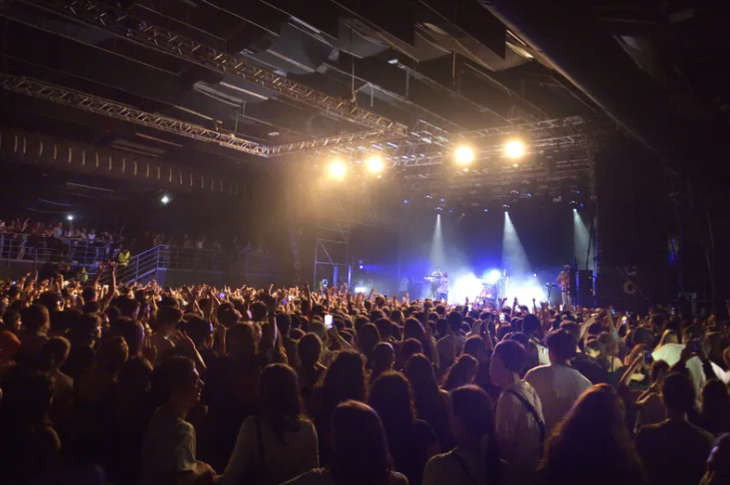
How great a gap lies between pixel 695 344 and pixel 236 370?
404cm

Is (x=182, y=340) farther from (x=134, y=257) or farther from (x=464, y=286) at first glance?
(x=464, y=286)

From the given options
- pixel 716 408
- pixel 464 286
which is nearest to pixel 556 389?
pixel 716 408

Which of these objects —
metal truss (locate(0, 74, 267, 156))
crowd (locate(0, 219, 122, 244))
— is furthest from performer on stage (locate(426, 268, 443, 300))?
crowd (locate(0, 219, 122, 244))

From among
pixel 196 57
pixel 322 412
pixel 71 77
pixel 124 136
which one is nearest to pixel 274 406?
pixel 322 412

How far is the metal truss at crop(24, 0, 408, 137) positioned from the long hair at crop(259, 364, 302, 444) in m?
7.61

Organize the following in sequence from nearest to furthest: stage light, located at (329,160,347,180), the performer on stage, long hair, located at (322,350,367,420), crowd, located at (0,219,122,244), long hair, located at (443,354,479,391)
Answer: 1. long hair, located at (322,350,367,420)
2. long hair, located at (443,354,479,391)
3. crowd, located at (0,219,122,244)
4. stage light, located at (329,160,347,180)
5. the performer on stage

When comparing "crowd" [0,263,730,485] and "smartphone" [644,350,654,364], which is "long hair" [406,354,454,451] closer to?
"crowd" [0,263,730,485]

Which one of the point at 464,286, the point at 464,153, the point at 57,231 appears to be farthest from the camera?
the point at 464,286

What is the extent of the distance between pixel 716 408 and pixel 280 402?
257 cm

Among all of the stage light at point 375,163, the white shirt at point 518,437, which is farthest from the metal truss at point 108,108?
the white shirt at point 518,437

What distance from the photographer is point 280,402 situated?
2.33 metres

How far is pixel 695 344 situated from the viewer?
15.1 ft

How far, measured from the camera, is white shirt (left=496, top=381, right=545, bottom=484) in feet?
8.98

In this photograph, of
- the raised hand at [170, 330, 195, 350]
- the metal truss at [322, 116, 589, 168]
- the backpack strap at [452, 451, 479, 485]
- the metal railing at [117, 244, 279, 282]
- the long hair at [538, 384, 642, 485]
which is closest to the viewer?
the long hair at [538, 384, 642, 485]
